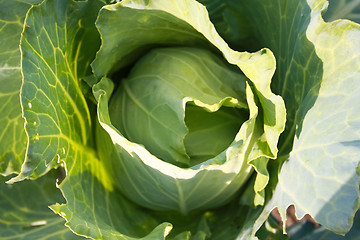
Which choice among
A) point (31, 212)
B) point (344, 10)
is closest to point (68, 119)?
point (31, 212)

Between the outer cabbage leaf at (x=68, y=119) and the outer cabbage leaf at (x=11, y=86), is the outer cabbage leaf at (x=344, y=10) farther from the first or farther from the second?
the outer cabbage leaf at (x=11, y=86)

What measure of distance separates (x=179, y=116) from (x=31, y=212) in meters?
0.67

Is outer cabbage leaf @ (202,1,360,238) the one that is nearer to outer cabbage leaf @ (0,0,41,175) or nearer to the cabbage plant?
the cabbage plant

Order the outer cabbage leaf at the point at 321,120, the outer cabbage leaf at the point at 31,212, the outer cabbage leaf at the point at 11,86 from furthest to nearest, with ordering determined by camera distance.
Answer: the outer cabbage leaf at the point at 31,212, the outer cabbage leaf at the point at 11,86, the outer cabbage leaf at the point at 321,120

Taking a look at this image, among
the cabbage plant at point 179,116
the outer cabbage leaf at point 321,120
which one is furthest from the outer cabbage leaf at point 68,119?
the outer cabbage leaf at point 321,120

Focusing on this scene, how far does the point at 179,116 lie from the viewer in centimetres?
110

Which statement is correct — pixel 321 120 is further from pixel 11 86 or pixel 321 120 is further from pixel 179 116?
pixel 11 86

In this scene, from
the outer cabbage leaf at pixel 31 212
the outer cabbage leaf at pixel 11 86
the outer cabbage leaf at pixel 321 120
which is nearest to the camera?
the outer cabbage leaf at pixel 321 120

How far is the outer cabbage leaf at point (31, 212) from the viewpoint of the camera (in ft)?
4.48

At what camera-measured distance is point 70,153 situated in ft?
3.90

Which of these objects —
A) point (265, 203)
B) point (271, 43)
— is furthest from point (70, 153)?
point (271, 43)

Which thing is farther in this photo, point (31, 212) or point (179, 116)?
point (31, 212)

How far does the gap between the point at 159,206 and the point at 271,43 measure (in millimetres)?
551

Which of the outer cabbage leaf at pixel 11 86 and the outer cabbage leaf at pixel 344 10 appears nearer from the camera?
the outer cabbage leaf at pixel 11 86
